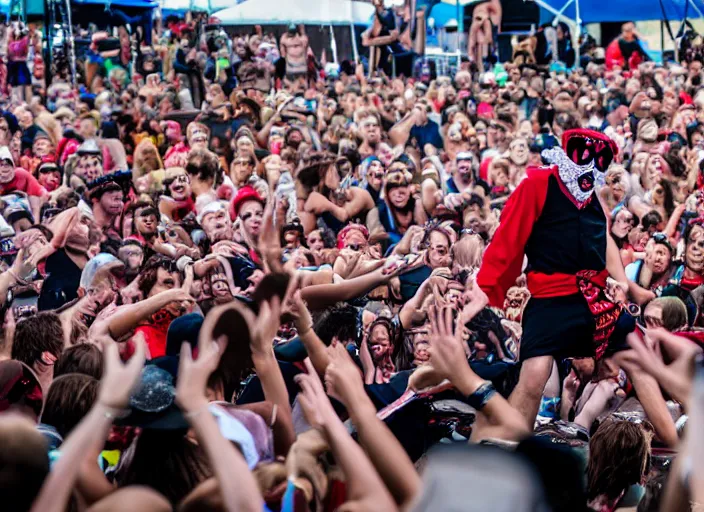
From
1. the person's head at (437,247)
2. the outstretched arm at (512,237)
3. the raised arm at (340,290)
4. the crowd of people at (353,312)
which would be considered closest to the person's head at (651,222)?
the crowd of people at (353,312)

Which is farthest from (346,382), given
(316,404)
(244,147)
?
(244,147)

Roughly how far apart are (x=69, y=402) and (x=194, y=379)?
32.8 inches

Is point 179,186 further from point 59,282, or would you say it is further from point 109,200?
point 59,282

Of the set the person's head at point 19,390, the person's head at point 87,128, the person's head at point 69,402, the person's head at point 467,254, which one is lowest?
the person's head at point 467,254

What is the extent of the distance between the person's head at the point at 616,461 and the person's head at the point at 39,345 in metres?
2.17

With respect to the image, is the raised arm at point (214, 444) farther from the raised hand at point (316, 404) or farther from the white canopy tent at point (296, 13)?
the white canopy tent at point (296, 13)

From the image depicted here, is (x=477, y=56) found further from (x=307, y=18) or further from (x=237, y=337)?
(x=237, y=337)

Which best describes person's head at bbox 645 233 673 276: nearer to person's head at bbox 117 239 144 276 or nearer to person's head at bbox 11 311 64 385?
person's head at bbox 117 239 144 276

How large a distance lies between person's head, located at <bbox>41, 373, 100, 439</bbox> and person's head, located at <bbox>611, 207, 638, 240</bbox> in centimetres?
521

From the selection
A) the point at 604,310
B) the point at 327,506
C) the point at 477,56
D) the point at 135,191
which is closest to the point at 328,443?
the point at 327,506

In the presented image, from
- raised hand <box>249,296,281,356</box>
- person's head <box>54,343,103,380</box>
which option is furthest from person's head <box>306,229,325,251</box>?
raised hand <box>249,296,281,356</box>

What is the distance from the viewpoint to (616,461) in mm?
3295

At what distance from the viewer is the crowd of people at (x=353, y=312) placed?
2430mm

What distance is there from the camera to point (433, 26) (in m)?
25.2
